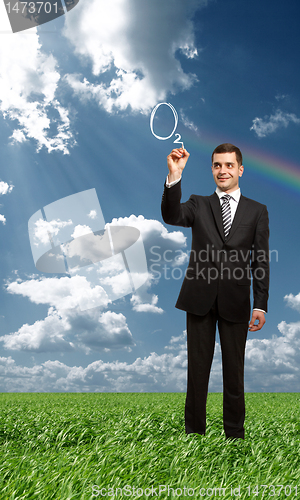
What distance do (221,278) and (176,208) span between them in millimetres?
909

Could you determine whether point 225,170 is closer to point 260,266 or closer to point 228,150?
point 228,150

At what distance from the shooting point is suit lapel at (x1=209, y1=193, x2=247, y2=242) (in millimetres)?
3939

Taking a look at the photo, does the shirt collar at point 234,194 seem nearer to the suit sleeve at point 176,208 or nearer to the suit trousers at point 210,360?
the suit sleeve at point 176,208

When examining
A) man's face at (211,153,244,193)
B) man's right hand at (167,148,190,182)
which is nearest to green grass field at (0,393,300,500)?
man's right hand at (167,148,190,182)

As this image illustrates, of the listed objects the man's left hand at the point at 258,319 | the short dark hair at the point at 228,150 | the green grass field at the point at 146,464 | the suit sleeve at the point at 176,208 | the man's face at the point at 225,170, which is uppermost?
the short dark hair at the point at 228,150

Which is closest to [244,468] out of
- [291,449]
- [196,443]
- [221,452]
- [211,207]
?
[221,452]

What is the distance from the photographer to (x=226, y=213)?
13.3 feet

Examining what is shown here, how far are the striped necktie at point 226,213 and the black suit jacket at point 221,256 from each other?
0.06 metres

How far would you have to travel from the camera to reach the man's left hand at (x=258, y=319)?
3869 mm

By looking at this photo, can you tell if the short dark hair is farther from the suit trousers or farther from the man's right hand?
the suit trousers

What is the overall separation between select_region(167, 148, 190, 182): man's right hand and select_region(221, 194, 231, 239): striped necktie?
0.73 metres

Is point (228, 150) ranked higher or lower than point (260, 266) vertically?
higher

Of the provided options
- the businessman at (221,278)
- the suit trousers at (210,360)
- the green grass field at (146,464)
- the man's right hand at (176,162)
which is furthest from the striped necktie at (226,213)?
the green grass field at (146,464)

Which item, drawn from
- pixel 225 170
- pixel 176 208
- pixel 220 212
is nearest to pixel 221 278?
pixel 220 212
